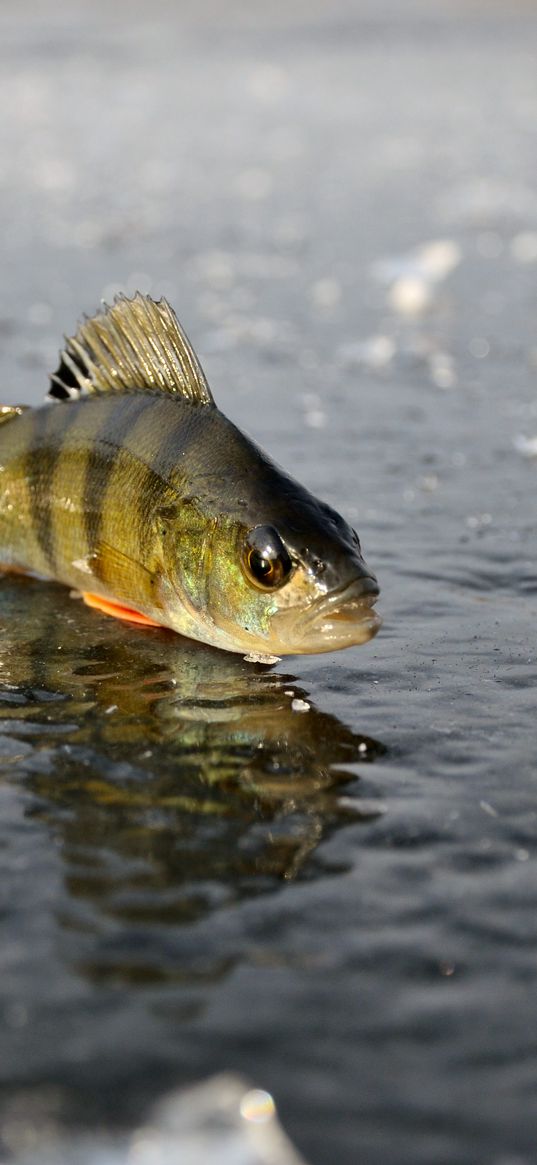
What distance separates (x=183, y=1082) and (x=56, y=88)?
24511 millimetres

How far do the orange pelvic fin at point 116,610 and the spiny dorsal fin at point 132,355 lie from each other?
2.54 ft

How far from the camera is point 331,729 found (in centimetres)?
399

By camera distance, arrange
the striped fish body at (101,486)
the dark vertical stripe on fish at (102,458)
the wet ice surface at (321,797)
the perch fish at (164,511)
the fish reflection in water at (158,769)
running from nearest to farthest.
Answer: the wet ice surface at (321,797) → the fish reflection in water at (158,769) → the perch fish at (164,511) → the striped fish body at (101,486) → the dark vertical stripe on fish at (102,458)

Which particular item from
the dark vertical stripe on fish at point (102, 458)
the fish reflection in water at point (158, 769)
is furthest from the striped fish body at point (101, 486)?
the fish reflection in water at point (158, 769)

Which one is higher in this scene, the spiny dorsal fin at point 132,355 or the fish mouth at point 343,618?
the spiny dorsal fin at point 132,355

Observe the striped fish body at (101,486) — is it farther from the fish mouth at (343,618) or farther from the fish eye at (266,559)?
the fish mouth at (343,618)

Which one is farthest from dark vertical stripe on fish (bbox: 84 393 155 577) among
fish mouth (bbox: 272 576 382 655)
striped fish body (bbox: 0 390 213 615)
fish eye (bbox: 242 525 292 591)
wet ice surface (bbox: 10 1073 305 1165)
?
wet ice surface (bbox: 10 1073 305 1165)

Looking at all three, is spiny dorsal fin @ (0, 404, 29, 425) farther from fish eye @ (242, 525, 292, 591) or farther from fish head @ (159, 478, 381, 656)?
fish eye @ (242, 525, 292, 591)

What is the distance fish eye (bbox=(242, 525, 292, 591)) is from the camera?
414 cm

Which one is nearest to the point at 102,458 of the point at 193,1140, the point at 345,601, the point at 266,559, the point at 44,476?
the point at 44,476

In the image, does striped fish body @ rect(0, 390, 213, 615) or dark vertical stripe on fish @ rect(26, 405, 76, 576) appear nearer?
striped fish body @ rect(0, 390, 213, 615)

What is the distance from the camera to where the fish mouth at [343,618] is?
4.02 meters

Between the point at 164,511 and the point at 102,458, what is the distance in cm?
41

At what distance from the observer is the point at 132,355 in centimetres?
493
